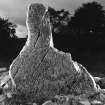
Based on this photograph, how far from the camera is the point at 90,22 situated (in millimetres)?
38125

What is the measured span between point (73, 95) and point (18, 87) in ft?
5.77

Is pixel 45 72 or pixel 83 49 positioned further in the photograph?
pixel 83 49

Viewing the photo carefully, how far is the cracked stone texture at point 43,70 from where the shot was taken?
10.7 m

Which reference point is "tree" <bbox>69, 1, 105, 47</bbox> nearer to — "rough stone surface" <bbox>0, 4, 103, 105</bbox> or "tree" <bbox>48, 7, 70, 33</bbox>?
"tree" <bbox>48, 7, 70, 33</bbox>

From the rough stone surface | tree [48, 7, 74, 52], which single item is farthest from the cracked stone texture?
tree [48, 7, 74, 52]

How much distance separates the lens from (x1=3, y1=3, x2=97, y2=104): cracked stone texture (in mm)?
10711

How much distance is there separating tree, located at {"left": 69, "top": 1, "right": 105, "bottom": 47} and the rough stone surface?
24171 mm

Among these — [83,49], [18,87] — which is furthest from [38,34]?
[83,49]

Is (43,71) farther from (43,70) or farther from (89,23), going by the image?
(89,23)

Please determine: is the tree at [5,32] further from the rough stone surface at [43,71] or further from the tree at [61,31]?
the rough stone surface at [43,71]

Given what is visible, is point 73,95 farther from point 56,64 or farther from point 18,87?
point 18,87

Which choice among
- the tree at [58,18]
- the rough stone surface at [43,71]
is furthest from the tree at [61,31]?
the rough stone surface at [43,71]

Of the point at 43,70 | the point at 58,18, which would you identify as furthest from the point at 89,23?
the point at 43,70

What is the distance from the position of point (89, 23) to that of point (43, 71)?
27.9m
